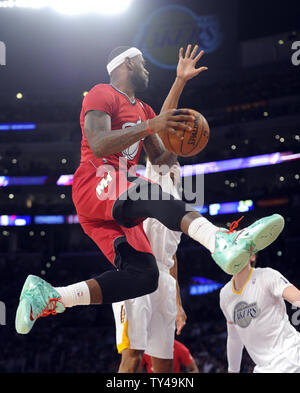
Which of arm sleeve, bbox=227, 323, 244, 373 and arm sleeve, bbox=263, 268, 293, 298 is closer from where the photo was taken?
arm sleeve, bbox=263, 268, 293, 298

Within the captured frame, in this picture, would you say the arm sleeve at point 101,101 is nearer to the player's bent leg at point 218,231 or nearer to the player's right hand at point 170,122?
the player's right hand at point 170,122

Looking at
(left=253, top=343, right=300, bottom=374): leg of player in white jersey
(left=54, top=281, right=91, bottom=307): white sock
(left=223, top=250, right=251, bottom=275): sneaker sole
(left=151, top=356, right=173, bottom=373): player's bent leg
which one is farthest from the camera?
(left=151, top=356, right=173, bottom=373): player's bent leg

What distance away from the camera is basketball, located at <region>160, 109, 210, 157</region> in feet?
12.9

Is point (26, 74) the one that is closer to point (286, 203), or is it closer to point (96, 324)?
point (96, 324)

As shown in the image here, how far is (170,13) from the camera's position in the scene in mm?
20375

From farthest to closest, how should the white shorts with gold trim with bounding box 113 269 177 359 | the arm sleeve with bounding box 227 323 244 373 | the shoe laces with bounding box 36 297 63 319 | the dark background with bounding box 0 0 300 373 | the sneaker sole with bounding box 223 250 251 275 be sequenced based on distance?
the dark background with bounding box 0 0 300 373
the arm sleeve with bounding box 227 323 244 373
the white shorts with gold trim with bounding box 113 269 177 359
the shoe laces with bounding box 36 297 63 319
the sneaker sole with bounding box 223 250 251 275

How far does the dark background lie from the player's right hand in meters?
15.4

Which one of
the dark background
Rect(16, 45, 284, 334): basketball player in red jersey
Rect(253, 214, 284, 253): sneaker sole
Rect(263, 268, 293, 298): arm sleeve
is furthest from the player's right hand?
the dark background

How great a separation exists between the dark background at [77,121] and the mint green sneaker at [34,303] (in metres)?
15.0

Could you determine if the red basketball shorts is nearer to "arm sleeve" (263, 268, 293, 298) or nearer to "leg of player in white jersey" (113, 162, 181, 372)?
"leg of player in white jersey" (113, 162, 181, 372)

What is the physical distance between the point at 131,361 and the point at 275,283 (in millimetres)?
1460

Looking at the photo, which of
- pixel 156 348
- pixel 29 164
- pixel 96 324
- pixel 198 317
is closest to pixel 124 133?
pixel 156 348

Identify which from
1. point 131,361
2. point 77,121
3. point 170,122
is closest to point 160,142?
point 170,122
